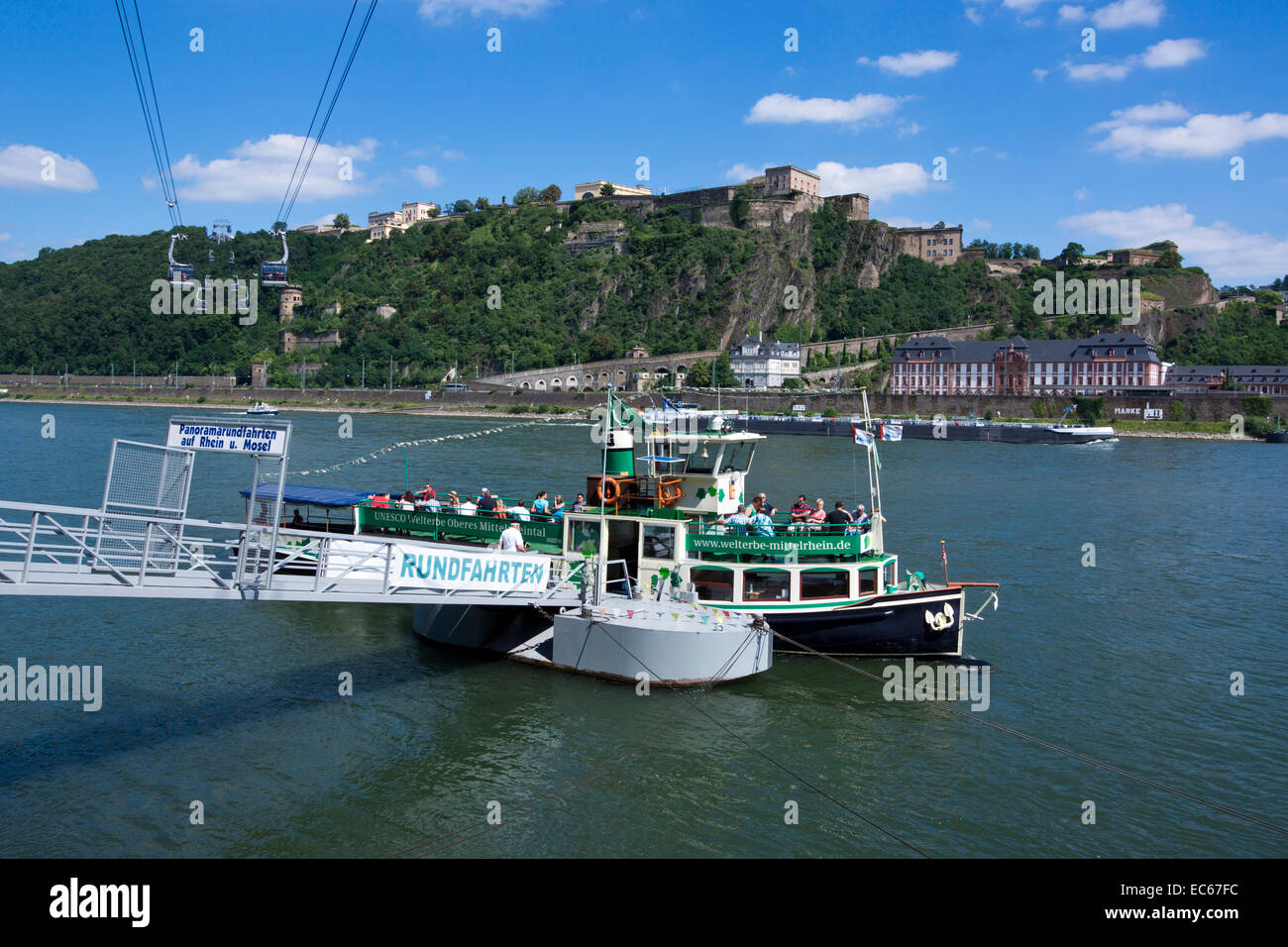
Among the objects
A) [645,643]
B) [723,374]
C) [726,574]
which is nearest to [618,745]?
[645,643]

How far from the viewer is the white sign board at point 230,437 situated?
1020 cm

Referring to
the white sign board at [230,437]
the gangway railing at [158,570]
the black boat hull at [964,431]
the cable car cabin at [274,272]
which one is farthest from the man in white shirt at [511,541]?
the black boat hull at [964,431]

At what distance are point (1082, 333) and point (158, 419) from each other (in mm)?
117435

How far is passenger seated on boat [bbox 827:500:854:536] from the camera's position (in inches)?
687

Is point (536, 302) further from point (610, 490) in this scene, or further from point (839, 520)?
point (839, 520)

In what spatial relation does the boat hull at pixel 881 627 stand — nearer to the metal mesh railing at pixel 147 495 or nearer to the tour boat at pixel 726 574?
the tour boat at pixel 726 574

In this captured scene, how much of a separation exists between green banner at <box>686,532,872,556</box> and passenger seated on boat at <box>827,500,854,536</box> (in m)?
0.21

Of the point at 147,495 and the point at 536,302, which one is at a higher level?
the point at 536,302

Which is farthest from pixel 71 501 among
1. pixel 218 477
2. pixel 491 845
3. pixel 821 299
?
pixel 821 299

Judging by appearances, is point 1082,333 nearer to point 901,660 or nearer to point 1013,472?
point 1013,472

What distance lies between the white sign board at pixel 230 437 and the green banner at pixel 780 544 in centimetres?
891

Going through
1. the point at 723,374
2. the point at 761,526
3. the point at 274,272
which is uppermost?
the point at 723,374

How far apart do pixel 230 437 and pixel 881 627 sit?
1183 centimetres

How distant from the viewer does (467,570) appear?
559 inches
